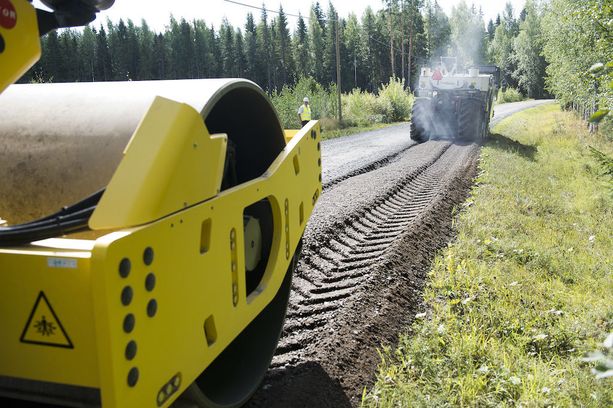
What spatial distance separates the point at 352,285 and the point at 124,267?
311 centimetres

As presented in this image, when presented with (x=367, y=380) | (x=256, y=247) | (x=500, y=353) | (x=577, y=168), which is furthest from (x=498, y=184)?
(x=256, y=247)

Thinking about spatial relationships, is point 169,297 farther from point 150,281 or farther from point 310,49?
point 310,49

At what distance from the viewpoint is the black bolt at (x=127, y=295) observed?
144cm

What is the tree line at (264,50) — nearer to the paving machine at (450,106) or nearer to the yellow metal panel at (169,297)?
the paving machine at (450,106)

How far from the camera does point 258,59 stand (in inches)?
3246

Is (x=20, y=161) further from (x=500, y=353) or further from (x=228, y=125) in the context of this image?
(x=500, y=353)

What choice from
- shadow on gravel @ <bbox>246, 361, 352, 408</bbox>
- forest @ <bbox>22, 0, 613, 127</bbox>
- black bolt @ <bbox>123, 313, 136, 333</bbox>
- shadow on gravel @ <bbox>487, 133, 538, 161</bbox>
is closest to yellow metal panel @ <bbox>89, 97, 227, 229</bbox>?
black bolt @ <bbox>123, 313, 136, 333</bbox>

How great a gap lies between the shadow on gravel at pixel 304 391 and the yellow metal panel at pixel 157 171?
140 cm

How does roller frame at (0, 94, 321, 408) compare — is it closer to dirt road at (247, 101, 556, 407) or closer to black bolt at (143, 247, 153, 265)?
black bolt at (143, 247, 153, 265)

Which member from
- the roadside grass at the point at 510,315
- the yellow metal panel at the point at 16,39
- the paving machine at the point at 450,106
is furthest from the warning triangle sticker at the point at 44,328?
the paving machine at the point at 450,106

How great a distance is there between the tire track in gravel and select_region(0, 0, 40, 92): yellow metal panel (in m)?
1.85

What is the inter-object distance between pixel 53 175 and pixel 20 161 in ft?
0.46

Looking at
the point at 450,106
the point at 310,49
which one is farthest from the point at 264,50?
the point at 450,106

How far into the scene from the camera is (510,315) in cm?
416
